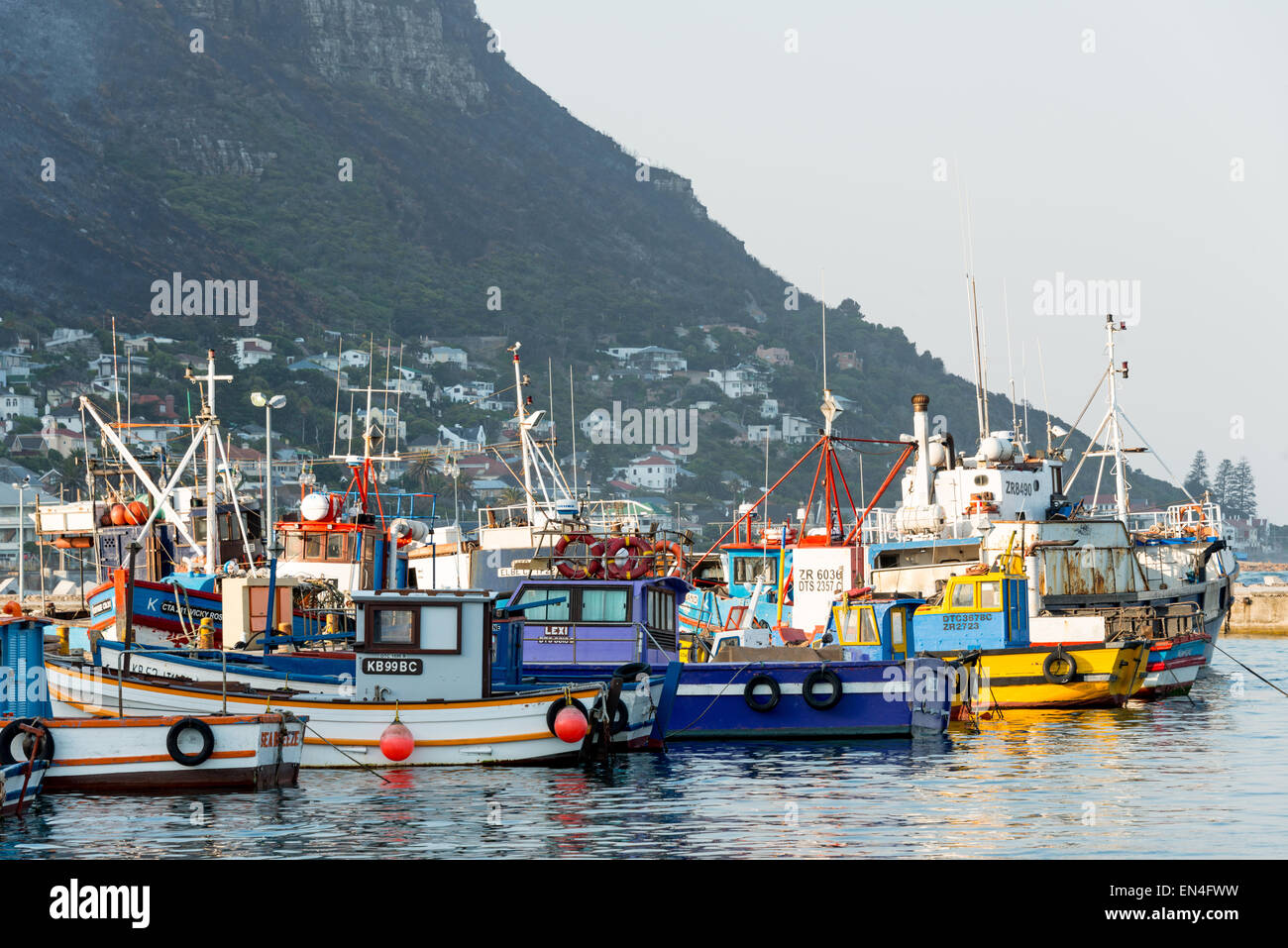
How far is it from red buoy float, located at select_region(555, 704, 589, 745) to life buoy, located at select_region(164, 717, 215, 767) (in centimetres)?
601

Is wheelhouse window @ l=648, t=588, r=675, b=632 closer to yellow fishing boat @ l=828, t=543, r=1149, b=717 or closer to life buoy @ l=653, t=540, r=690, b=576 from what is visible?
yellow fishing boat @ l=828, t=543, r=1149, b=717

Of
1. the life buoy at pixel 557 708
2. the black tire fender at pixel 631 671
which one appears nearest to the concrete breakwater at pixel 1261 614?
the black tire fender at pixel 631 671

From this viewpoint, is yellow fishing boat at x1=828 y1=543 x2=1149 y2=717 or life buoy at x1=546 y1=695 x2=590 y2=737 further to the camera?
yellow fishing boat at x1=828 y1=543 x2=1149 y2=717

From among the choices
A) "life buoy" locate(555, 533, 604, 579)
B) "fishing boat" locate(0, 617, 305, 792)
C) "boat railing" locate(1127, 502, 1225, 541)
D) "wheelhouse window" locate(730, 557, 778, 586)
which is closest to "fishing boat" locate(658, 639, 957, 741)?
"life buoy" locate(555, 533, 604, 579)

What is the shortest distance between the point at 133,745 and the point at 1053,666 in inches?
850

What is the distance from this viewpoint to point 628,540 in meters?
38.3

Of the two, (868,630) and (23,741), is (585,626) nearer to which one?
(868,630)

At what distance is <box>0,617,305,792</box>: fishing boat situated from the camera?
23.8m

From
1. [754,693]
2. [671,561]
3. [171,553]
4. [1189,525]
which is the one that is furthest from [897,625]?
[1189,525]

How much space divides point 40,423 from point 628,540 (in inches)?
6154

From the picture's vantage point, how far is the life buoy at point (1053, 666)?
36.8 metres

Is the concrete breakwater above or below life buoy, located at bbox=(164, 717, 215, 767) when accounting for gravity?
below

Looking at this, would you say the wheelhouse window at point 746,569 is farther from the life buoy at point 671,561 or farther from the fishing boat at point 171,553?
the fishing boat at point 171,553
